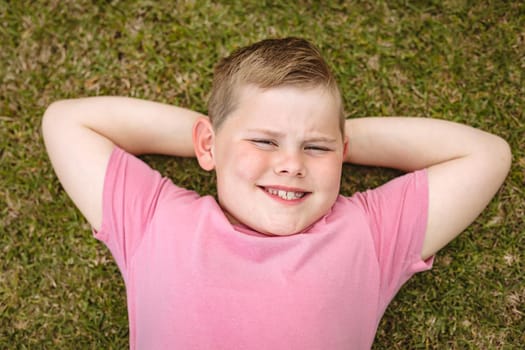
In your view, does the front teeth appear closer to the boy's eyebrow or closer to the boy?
the boy

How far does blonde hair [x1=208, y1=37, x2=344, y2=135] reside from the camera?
207cm

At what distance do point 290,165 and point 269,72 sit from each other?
391 millimetres

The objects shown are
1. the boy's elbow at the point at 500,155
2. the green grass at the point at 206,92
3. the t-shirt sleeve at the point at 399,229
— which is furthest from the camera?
the green grass at the point at 206,92

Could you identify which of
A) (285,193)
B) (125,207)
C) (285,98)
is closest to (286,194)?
(285,193)

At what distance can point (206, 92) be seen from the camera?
9.22 feet

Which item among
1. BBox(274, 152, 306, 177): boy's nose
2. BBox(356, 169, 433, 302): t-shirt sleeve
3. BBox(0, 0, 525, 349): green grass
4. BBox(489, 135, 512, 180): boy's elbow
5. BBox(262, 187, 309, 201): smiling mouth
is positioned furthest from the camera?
BBox(0, 0, 525, 349): green grass

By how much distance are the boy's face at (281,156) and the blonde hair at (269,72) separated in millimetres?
37

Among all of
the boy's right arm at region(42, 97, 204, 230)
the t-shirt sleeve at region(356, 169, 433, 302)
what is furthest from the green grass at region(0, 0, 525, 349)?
the t-shirt sleeve at region(356, 169, 433, 302)

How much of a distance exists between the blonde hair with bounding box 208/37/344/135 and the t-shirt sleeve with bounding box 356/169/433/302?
41 cm

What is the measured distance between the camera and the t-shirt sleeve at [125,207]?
2.27 meters

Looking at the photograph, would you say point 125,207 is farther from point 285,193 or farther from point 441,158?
point 441,158

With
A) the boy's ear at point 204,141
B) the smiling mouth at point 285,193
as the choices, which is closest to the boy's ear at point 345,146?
→ the smiling mouth at point 285,193

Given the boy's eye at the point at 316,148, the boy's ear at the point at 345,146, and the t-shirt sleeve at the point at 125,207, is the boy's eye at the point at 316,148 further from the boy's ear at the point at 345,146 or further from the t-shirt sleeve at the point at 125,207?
the t-shirt sleeve at the point at 125,207

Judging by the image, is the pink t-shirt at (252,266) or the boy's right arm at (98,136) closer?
the pink t-shirt at (252,266)
